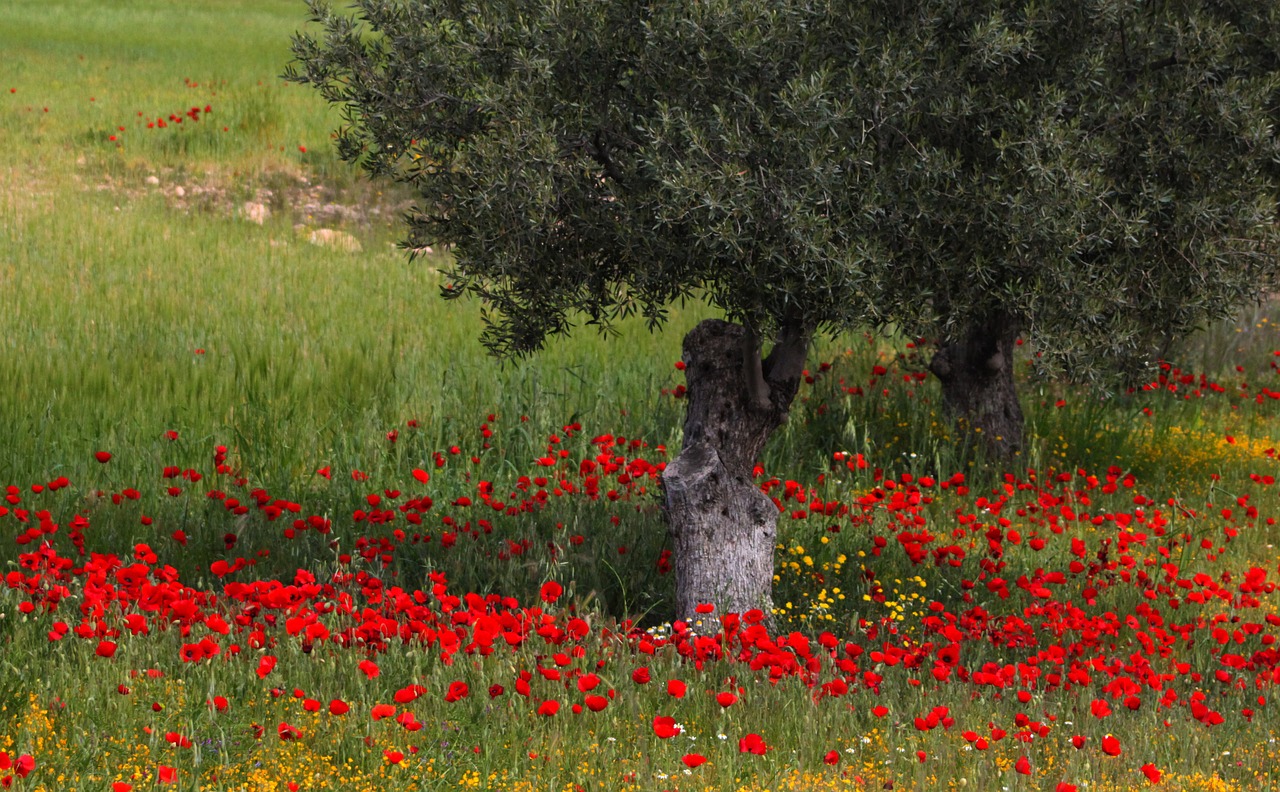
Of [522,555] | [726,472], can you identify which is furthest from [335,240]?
[726,472]

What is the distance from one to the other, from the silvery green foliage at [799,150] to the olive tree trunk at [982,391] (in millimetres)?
3654

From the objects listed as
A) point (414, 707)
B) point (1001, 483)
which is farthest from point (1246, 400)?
point (414, 707)

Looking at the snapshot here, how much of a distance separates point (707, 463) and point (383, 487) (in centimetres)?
293

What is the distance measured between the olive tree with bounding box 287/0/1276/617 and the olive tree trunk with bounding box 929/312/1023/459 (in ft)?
11.2

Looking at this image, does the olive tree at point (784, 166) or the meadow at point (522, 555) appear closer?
the meadow at point (522, 555)

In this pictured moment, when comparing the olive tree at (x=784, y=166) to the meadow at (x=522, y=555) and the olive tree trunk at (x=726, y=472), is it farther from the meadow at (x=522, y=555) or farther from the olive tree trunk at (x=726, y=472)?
the meadow at (x=522, y=555)

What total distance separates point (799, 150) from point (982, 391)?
213 inches

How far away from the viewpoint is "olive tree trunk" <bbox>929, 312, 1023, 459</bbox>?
33.8ft

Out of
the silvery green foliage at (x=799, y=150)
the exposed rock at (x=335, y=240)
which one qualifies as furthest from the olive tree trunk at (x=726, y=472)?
the exposed rock at (x=335, y=240)

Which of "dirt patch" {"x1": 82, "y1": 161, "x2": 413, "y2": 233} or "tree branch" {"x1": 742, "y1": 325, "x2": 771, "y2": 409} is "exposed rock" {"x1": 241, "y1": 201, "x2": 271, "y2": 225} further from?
"tree branch" {"x1": 742, "y1": 325, "x2": 771, "y2": 409}

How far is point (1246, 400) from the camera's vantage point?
43.9 ft

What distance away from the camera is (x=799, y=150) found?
18.1ft

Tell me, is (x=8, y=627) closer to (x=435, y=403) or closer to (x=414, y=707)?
(x=414, y=707)

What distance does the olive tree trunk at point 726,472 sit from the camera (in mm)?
6547
